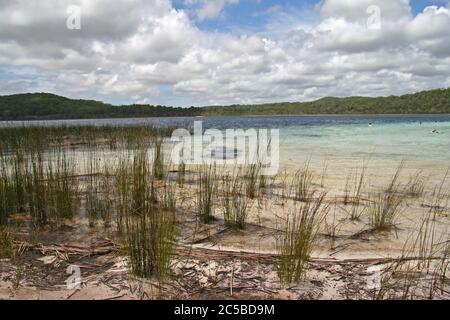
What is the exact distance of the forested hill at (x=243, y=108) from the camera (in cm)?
6338

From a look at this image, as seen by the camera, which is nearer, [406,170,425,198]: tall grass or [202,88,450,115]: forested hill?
[406,170,425,198]: tall grass

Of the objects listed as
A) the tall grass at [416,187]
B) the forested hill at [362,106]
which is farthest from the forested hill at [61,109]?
the tall grass at [416,187]

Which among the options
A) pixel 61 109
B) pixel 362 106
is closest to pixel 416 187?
pixel 61 109

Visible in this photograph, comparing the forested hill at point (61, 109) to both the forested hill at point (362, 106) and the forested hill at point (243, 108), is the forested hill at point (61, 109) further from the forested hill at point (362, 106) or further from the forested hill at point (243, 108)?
the forested hill at point (362, 106)

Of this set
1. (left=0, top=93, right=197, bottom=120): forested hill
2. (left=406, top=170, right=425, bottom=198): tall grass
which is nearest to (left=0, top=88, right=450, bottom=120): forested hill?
(left=0, top=93, right=197, bottom=120): forested hill

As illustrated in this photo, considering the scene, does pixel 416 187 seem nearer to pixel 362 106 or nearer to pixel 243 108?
pixel 362 106

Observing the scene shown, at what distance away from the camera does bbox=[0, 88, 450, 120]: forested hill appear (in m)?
63.4

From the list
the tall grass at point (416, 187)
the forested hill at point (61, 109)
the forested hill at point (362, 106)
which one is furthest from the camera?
the forested hill at point (362, 106)

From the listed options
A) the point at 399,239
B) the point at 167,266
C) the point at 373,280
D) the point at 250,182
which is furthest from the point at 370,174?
the point at 167,266

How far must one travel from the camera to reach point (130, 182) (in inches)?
162

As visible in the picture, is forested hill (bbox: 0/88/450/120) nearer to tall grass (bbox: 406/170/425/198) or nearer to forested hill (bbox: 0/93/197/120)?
forested hill (bbox: 0/93/197/120)

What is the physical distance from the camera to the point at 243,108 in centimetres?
10075
